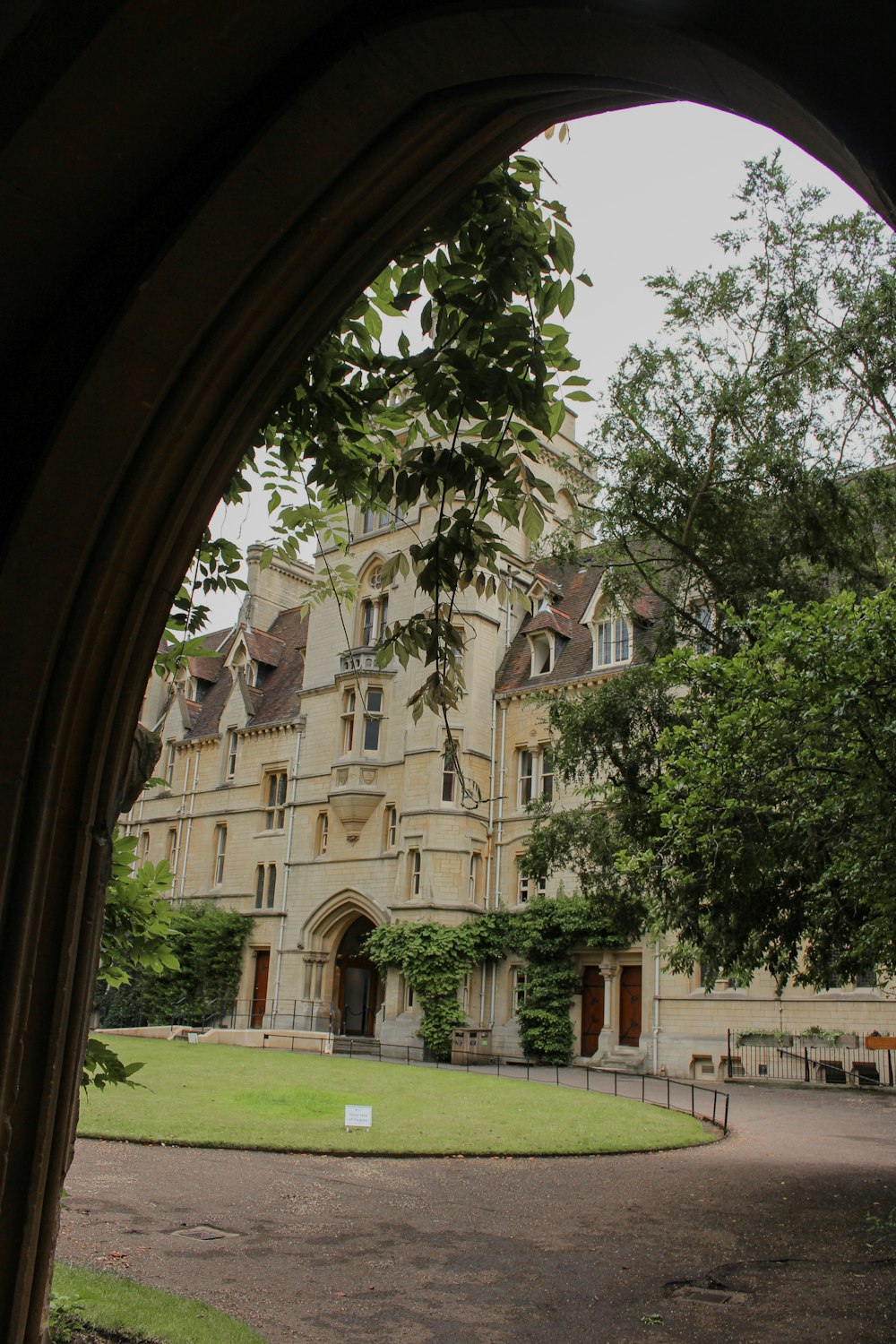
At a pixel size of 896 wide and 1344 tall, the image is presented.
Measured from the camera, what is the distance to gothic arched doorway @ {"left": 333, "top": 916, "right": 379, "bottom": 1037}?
3447 centimetres

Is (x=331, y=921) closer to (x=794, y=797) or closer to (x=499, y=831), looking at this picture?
(x=499, y=831)

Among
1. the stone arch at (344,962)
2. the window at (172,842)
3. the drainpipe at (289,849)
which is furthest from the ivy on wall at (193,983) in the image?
the window at (172,842)

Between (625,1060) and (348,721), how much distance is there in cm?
1386

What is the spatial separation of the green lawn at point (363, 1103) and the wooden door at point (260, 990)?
1223cm

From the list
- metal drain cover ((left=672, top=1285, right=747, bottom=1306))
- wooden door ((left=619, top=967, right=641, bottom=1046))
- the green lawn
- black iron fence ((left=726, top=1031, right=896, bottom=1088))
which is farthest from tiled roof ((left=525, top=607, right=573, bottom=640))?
metal drain cover ((left=672, top=1285, right=747, bottom=1306))

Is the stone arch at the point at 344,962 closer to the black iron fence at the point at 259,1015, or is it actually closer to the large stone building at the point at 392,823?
the large stone building at the point at 392,823

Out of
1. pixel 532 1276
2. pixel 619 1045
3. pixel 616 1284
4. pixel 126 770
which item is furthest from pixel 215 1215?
pixel 619 1045

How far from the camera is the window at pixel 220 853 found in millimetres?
38938

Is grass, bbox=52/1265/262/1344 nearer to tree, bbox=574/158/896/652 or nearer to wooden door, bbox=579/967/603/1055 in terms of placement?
tree, bbox=574/158/896/652

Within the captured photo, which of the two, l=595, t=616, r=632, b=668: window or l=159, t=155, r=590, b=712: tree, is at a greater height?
l=595, t=616, r=632, b=668: window

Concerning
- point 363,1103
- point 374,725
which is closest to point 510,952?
point 374,725

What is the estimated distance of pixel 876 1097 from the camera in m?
21.1

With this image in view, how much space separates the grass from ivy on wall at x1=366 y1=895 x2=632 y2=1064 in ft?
70.3

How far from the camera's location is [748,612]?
43.3 ft
